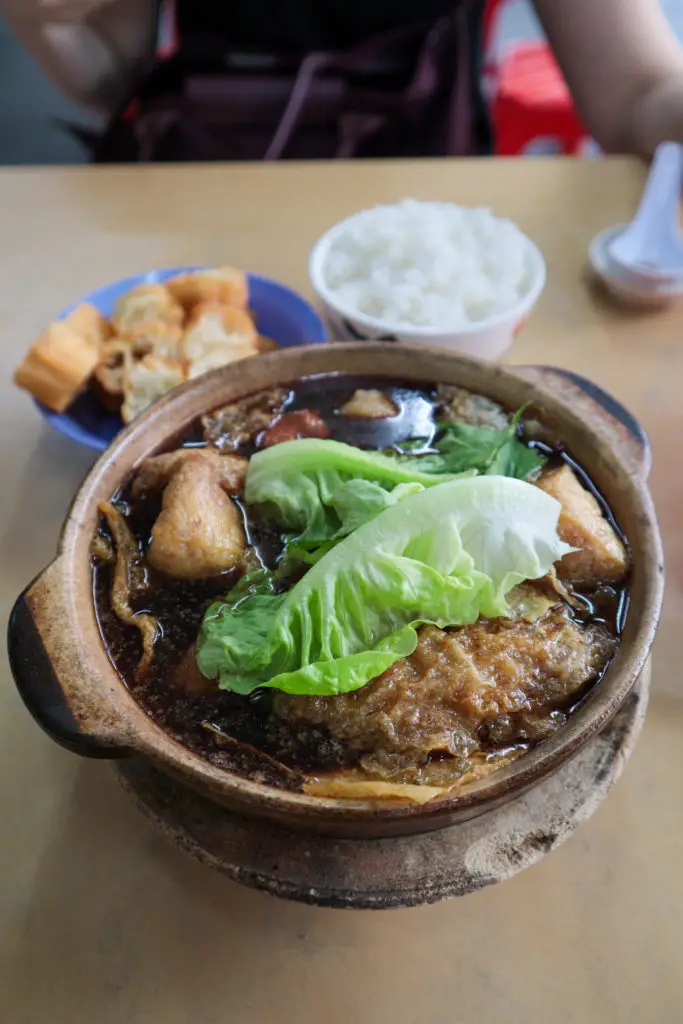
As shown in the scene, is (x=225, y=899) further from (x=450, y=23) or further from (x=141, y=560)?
(x=450, y=23)

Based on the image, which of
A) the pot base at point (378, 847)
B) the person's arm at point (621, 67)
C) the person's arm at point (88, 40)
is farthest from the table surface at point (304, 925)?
the person's arm at point (88, 40)

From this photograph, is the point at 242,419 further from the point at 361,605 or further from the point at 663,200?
the point at 663,200

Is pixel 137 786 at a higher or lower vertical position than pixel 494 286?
lower

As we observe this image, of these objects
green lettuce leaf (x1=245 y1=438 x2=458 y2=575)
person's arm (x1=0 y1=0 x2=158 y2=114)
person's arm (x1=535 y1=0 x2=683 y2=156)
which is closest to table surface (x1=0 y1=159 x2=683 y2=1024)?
green lettuce leaf (x1=245 y1=438 x2=458 y2=575)

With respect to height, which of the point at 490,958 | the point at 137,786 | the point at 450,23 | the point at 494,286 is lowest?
→ the point at 490,958

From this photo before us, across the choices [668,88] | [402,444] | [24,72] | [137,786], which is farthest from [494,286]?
[24,72]

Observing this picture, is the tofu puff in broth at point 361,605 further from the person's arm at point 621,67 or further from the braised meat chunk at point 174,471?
the person's arm at point 621,67
